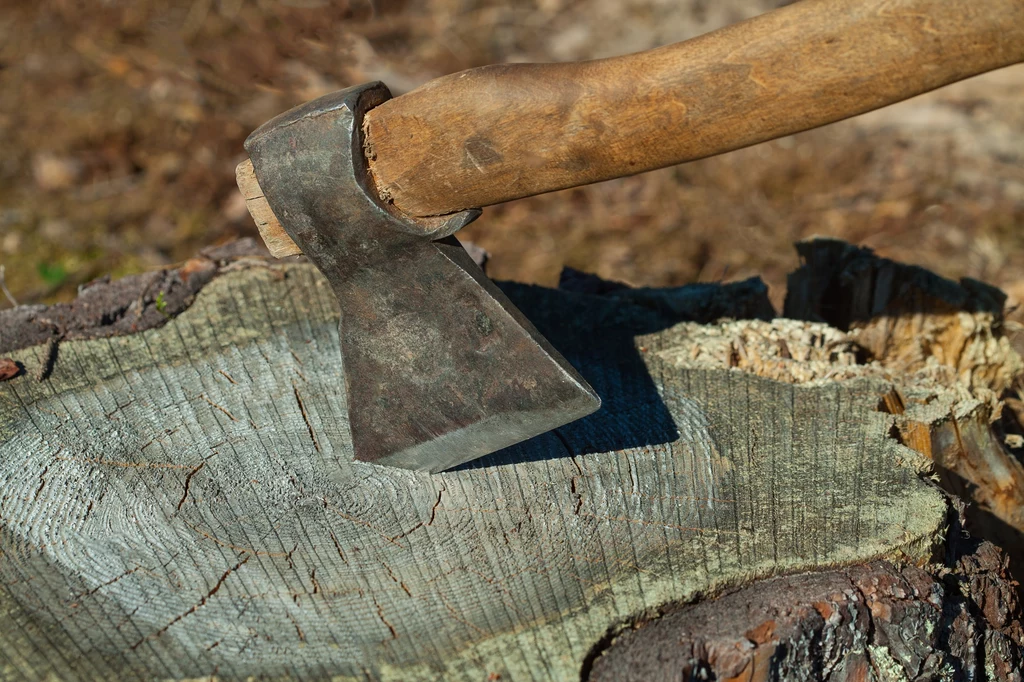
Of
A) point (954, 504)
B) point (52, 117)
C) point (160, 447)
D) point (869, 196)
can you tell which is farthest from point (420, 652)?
point (52, 117)

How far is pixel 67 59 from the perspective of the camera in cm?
511

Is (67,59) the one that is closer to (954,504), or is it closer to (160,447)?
(160,447)

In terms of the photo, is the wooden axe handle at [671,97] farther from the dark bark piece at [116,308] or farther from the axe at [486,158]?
the dark bark piece at [116,308]

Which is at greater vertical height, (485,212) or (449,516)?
(485,212)

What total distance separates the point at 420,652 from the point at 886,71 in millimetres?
1198

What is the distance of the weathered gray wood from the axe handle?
1.81 ft

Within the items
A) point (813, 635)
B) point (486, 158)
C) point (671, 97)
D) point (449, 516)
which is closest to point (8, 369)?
point (449, 516)

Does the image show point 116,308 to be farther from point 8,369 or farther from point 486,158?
point 486,158

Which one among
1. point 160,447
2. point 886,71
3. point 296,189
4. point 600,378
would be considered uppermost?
point 296,189

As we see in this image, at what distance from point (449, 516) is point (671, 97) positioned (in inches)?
33.7

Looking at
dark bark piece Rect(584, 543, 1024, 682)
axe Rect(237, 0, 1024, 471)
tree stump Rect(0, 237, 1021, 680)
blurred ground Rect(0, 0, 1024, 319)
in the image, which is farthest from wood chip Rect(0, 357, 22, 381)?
blurred ground Rect(0, 0, 1024, 319)

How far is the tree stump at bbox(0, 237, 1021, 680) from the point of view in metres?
1.51

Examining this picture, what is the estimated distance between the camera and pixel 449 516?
168 centimetres

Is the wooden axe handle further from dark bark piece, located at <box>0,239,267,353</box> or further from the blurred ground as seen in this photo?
the blurred ground
